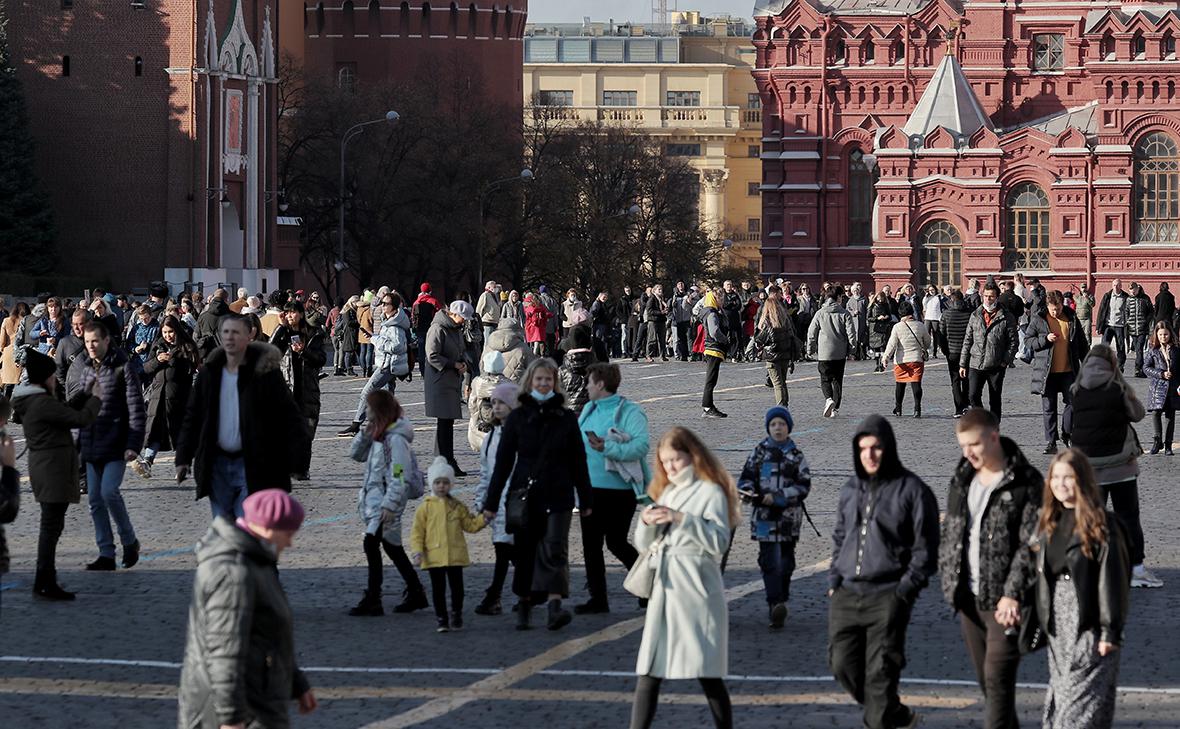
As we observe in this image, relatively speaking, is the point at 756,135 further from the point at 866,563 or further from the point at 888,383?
the point at 866,563

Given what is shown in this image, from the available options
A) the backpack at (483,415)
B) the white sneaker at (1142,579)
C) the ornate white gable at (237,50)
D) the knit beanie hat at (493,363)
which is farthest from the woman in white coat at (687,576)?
the ornate white gable at (237,50)

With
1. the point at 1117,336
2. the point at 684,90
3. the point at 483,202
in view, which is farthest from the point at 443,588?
the point at 684,90

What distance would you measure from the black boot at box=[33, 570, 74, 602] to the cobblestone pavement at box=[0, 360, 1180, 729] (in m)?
0.11

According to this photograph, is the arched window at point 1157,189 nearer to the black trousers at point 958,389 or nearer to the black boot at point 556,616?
the black trousers at point 958,389

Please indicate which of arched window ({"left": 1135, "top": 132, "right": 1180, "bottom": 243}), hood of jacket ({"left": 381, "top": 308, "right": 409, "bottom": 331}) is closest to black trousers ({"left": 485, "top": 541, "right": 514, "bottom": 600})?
hood of jacket ({"left": 381, "top": 308, "right": 409, "bottom": 331})

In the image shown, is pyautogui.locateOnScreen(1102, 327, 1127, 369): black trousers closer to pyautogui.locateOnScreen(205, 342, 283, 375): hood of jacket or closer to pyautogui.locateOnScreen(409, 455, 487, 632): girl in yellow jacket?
pyautogui.locateOnScreen(409, 455, 487, 632): girl in yellow jacket

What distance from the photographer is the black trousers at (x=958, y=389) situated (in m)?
26.5

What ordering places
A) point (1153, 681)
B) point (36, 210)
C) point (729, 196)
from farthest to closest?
point (729, 196) → point (36, 210) → point (1153, 681)

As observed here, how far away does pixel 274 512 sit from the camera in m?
6.85

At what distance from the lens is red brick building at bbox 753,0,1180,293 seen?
237ft

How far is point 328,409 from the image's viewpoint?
1131 inches

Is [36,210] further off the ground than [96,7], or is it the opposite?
[96,7]

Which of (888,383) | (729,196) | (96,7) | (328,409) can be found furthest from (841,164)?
(729,196)

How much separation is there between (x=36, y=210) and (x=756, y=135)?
92.2 metres
